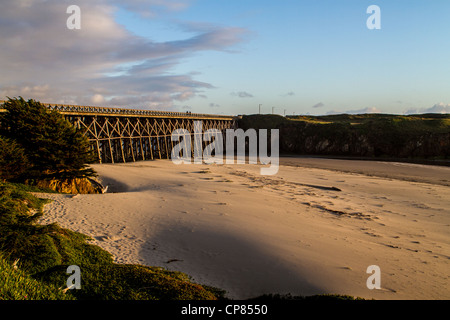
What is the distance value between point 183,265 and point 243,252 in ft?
5.87

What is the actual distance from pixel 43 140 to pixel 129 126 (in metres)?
21.1

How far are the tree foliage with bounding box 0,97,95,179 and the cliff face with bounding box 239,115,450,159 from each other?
45.6 meters

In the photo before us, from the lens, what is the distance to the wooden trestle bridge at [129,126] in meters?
30.1

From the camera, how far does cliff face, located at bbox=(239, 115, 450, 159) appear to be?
145 ft

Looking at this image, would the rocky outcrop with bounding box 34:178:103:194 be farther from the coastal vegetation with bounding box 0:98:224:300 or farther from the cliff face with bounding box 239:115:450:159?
the cliff face with bounding box 239:115:450:159

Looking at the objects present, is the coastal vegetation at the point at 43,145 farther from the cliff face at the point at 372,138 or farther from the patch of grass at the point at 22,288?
the cliff face at the point at 372,138

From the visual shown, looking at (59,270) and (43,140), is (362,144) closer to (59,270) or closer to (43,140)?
(43,140)

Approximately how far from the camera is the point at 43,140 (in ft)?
52.1

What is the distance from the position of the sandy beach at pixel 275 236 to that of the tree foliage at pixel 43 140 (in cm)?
289

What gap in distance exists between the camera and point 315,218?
12031mm

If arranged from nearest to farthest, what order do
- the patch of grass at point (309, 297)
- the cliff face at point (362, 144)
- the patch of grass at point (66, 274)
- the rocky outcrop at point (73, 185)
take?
1. the patch of grass at point (66, 274)
2. the patch of grass at point (309, 297)
3. the rocky outcrop at point (73, 185)
4. the cliff face at point (362, 144)

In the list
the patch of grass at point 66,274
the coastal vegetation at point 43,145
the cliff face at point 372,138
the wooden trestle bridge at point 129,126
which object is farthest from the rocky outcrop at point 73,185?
the cliff face at point 372,138

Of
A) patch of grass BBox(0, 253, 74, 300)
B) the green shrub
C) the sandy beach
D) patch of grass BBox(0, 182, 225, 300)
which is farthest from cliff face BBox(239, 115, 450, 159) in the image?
patch of grass BBox(0, 253, 74, 300)

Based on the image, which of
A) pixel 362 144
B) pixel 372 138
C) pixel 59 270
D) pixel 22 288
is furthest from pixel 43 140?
pixel 372 138
